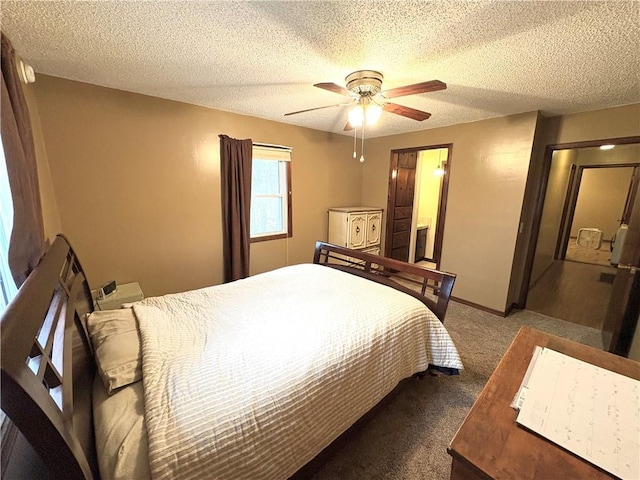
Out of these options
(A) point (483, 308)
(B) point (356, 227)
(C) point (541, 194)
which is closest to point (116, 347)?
(B) point (356, 227)

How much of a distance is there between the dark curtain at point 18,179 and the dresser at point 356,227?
3133 mm

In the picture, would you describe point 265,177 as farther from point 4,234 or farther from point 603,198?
point 603,198

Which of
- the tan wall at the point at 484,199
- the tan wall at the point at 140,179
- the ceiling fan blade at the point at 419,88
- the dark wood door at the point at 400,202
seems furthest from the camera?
the dark wood door at the point at 400,202

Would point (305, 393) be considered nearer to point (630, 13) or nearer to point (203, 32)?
point (203, 32)

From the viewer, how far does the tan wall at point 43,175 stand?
178 centimetres

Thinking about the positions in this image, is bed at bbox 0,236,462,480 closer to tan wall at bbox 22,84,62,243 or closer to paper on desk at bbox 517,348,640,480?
tan wall at bbox 22,84,62,243

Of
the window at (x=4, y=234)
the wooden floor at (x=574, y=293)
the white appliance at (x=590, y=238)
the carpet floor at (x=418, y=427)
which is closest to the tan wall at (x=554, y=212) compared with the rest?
the wooden floor at (x=574, y=293)

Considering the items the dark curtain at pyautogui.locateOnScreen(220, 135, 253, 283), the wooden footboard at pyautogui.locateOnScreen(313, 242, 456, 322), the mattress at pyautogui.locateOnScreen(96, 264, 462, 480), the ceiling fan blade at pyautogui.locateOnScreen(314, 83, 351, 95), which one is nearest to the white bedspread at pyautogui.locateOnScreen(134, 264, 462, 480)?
the mattress at pyautogui.locateOnScreen(96, 264, 462, 480)

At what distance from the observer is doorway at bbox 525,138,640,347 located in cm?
329

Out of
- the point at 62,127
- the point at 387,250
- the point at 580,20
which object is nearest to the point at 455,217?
the point at 387,250

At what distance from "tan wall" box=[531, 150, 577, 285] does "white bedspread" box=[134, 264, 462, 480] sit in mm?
3411

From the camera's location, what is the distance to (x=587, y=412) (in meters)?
0.77

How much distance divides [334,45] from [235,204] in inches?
78.4

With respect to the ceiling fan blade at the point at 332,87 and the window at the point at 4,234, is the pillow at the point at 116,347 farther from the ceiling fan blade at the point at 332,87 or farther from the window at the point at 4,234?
the ceiling fan blade at the point at 332,87
